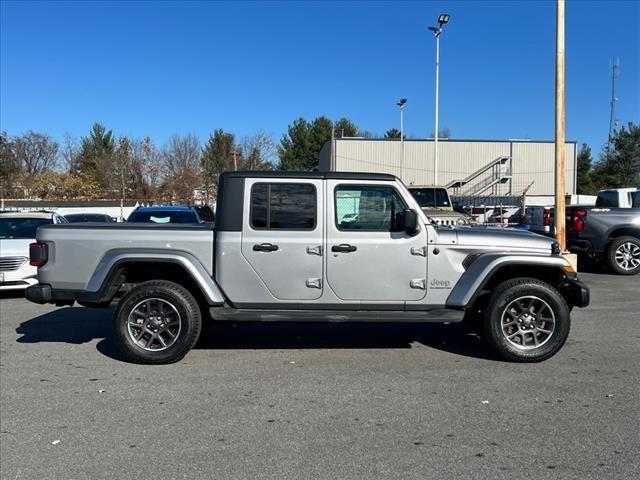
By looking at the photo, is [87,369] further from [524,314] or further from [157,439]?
[524,314]

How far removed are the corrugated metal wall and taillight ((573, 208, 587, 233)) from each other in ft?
131

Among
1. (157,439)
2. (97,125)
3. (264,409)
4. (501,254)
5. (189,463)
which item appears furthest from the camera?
(97,125)

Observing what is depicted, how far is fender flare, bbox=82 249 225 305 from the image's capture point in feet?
18.1

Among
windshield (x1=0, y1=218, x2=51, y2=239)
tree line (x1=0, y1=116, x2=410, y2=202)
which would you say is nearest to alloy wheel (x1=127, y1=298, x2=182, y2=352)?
windshield (x1=0, y1=218, x2=51, y2=239)

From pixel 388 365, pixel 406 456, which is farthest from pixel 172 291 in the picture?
pixel 406 456

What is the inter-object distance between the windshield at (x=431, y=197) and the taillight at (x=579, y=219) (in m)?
2.94

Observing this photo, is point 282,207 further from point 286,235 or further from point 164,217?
point 164,217

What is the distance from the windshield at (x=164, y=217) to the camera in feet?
Answer: 39.0

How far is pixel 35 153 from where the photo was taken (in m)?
69.6

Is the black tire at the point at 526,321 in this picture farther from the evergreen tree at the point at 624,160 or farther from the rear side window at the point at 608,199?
the evergreen tree at the point at 624,160

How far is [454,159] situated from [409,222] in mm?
50512

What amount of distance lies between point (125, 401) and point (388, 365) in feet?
8.28

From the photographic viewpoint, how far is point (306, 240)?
5.55m

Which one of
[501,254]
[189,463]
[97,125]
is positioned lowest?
[189,463]
